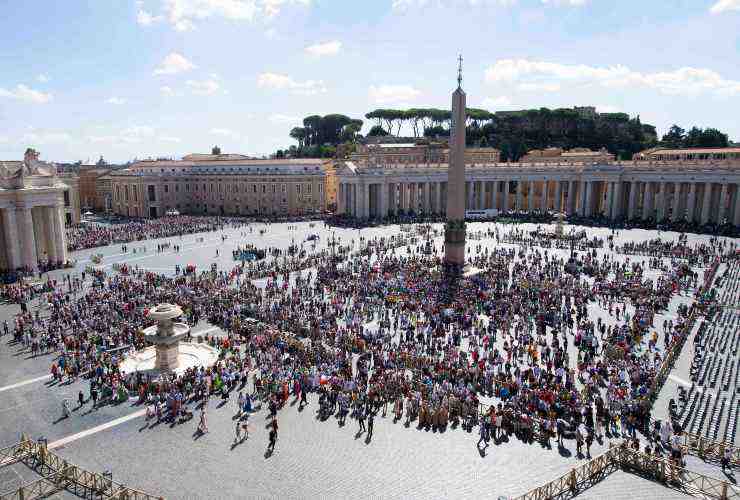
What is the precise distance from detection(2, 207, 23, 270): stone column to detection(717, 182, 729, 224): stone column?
66.5 metres

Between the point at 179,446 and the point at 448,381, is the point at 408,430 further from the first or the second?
the point at 179,446

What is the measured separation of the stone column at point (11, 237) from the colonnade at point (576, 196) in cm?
4093

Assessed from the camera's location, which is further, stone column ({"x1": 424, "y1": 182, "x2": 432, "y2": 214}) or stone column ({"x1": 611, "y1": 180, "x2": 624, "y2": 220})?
stone column ({"x1": 424, "y1": 182, "x2": 432, "y2": 214})

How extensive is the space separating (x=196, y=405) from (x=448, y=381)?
337 inches

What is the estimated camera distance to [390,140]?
99.2 m

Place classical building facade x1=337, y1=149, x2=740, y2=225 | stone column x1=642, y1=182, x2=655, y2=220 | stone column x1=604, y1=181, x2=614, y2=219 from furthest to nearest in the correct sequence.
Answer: stone column x1=642, y1=182, x2=655, y2=220, stone column x1=604, y1=181, x2=614, y2=219, classical building facade x1=337, y1=149, x2=740, y2=225

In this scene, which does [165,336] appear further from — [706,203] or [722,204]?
[722,204]

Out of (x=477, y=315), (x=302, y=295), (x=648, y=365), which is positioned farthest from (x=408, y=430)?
(x=302, y=295)

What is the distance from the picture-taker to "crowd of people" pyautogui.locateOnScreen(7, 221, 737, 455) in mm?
16203

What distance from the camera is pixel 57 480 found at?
39.6ft

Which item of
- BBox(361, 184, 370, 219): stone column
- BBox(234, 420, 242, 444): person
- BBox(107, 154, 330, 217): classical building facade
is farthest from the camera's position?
BBox(107, 154, 330, 217): classical building facade

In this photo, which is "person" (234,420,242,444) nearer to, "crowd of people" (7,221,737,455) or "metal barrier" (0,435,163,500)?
"crowd of people" (7,221,737,455)

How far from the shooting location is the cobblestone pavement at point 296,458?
1238 centimetres

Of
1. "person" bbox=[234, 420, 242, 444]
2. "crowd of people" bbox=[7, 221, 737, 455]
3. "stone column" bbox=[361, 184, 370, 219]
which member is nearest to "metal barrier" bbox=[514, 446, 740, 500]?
"crowd of people" bbox=[7, 221, 737, 455]
